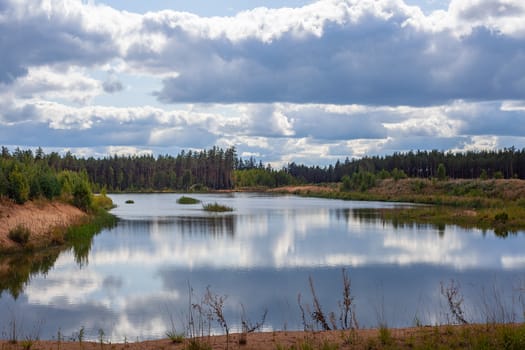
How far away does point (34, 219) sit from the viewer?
99.0 ft

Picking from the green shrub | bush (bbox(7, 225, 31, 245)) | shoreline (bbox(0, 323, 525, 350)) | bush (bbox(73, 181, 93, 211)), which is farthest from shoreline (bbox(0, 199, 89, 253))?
the green shrub

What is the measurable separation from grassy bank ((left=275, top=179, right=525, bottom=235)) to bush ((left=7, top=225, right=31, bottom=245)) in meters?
28.8

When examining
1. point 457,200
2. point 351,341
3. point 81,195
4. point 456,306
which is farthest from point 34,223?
point 457,200

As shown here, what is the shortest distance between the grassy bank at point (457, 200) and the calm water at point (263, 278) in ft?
18.2

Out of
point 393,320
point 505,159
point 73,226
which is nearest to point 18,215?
point 73,226

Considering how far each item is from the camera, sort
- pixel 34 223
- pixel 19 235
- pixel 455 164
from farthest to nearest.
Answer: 1. pixel 455 164
2. pixel 34 223
3. pixel 19 235

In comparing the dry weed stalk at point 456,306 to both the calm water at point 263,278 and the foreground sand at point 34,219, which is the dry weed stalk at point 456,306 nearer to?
the calm water at point 263,278

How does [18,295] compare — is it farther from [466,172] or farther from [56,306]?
[466,172]

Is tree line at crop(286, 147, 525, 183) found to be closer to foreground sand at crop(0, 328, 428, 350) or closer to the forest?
the forest

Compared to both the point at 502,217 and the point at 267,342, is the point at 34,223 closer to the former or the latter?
the point at 267,342

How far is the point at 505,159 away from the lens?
121 meters

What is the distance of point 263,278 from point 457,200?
159 feet

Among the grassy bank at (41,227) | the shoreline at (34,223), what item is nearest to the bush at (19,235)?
the grassy bank at (41,227)

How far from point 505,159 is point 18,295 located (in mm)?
121784
